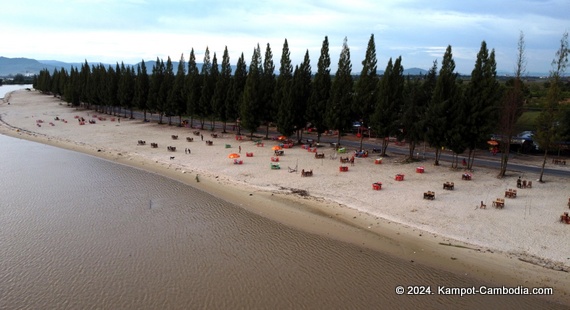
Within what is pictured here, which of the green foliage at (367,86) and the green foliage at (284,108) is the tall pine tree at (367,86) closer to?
the green foliage at (367,86)

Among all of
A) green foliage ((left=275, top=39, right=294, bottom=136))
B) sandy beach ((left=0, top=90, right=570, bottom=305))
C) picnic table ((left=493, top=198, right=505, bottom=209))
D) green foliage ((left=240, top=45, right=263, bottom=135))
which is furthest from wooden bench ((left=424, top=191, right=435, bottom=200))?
green foliage ((left=240, top=45, right=263, bottom=135))

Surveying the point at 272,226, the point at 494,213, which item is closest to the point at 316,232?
the point at 272,226

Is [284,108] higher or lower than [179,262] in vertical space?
higher

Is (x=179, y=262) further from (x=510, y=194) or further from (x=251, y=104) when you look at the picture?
(x=251, y=104)

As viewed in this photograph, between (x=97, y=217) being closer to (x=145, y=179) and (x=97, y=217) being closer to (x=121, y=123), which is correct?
(x=145, y=179)

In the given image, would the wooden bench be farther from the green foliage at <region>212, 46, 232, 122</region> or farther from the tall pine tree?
the green foliage at <region>212, 46, 232, 122</region>

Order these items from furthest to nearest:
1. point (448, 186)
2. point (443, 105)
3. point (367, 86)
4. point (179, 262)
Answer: point (367, 86) < point (443, 105) < point (448, 186) < point (179, 262)

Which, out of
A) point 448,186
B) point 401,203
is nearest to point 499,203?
point 448,186
